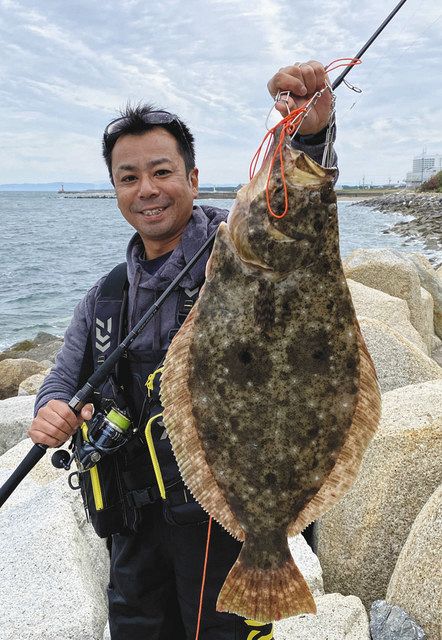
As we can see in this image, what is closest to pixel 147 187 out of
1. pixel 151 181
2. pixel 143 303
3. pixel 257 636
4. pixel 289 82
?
pixel 151 181

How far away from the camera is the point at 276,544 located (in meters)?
2.46

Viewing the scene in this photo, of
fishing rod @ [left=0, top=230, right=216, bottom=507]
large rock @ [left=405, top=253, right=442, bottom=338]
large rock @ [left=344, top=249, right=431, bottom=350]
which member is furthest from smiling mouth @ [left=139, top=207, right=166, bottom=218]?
large rock @ [left=405, top=253, right=442, bottom=338]

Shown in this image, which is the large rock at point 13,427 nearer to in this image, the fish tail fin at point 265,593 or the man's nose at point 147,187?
the man's nose at point 147,187

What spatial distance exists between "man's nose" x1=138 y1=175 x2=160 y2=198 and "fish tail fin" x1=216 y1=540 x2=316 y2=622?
1898 millimetres

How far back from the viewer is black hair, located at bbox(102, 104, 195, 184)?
3.17m

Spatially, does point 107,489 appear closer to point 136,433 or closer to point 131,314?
point 136,433

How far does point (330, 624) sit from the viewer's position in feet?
11.8

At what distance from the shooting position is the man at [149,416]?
3.06 meters

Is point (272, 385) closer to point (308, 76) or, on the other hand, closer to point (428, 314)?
point (308, 76)

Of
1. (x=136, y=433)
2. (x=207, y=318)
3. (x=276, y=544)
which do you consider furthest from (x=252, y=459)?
(x=136, y=433)

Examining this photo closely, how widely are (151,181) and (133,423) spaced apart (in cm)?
135

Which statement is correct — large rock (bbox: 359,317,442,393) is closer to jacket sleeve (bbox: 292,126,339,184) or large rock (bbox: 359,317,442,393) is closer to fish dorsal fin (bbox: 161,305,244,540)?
jacket sleeve (bbox: 292,126,339,184)

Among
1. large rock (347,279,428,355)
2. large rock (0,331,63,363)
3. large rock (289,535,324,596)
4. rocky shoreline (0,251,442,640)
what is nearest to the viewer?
rocky shoreline (0,251,442,640)

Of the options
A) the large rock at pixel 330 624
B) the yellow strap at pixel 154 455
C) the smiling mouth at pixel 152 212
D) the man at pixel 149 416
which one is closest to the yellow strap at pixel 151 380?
the man at pixel 149 416
